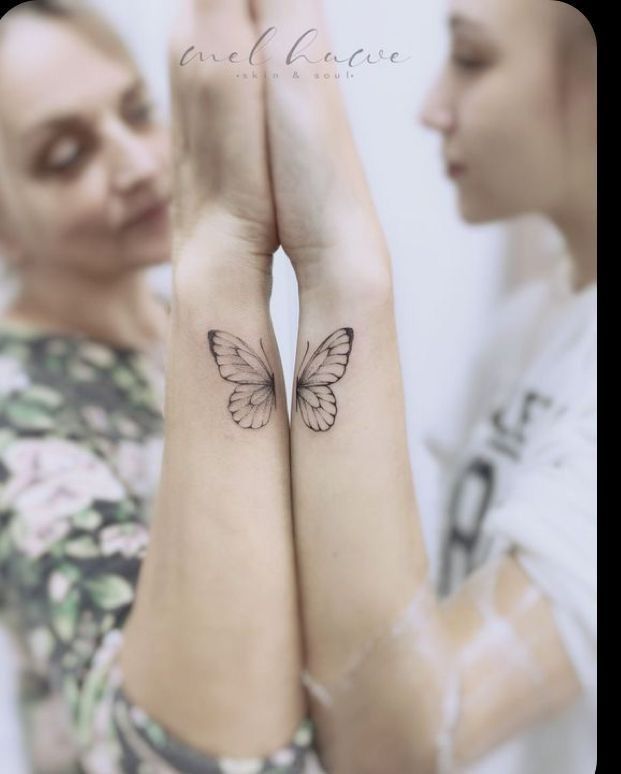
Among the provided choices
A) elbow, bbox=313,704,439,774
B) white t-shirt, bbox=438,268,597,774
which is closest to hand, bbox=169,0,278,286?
white t-shirt, bbox=438,268,597,774

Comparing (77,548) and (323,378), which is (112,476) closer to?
(77,548)

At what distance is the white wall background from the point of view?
0.63 meters

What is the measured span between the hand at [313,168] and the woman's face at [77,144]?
0.38 feet

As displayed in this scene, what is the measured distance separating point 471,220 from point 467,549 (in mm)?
302

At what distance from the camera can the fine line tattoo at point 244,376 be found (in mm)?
625

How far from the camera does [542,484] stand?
2.30 ft

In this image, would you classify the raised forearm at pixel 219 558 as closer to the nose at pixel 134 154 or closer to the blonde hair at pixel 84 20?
the nose at pixel 134 154

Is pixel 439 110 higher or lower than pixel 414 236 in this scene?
higher

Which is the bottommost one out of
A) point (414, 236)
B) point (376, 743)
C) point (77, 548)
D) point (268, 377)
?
point (376, 743)

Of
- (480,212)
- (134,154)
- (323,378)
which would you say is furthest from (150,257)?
(480,212)

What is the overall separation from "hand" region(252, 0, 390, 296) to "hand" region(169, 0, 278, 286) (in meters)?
0.01

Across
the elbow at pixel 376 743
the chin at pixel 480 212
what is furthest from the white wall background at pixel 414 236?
the elbow at pixel 376 743

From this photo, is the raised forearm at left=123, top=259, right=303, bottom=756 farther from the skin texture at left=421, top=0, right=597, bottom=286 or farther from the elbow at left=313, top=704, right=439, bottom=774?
the skin texture at left=421, top=0, right=597, bottom=286

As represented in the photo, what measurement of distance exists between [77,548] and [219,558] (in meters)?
0.13
